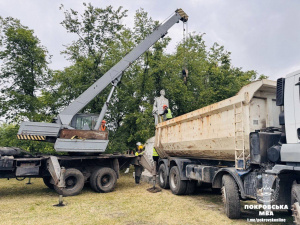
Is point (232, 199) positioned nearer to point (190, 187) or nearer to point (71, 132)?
point (190, 187)

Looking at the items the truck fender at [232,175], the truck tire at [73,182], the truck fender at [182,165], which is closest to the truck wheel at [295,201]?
the truck fender at [232,175]

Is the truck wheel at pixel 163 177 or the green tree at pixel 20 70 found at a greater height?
the green tree at pixel 20 70

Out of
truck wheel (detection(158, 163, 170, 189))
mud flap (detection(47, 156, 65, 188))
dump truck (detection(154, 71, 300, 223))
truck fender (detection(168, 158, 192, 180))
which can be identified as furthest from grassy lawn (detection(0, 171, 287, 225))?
dump truck (detection(154, 71, 300, 223))

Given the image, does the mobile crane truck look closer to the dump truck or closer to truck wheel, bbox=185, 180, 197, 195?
truck wheel, bbox=185, 180, 197, 195

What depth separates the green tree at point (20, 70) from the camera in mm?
15016

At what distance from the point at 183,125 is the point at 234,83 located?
1315 centimetres

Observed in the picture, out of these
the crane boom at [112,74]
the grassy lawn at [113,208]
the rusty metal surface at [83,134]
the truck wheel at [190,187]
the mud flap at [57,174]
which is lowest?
the grassy lawn at [113,208]

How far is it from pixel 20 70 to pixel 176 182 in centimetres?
1226

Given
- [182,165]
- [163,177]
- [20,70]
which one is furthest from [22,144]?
[182,165]

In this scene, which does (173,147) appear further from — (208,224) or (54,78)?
(54,78)

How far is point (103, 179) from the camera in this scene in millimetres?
9922

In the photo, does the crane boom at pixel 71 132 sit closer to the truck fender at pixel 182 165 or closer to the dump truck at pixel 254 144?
the truck fender at pixel 182 165

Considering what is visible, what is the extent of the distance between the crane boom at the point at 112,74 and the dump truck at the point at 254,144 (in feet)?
15.9

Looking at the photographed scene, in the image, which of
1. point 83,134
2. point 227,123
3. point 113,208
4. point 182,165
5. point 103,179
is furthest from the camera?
point 103,179
